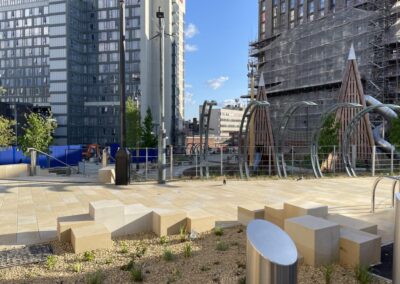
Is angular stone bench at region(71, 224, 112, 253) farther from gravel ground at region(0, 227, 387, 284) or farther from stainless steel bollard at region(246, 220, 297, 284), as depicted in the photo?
stainless steel bollard at region(246, 220, 297, 284)

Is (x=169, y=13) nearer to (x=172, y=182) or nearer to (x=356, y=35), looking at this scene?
(x=356, y=35)

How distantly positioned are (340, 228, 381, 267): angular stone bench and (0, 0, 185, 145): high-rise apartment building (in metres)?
71.8

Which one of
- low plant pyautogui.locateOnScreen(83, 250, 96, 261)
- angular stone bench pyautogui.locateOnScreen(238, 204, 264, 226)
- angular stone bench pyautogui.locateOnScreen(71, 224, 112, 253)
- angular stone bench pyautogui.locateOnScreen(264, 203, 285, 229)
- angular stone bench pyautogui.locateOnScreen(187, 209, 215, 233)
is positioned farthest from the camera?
angular stone bench pyautogui.locateOnScreen(238, 204, 264, 226)

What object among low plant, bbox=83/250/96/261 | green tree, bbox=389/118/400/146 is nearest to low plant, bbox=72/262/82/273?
low plant, bbox=83/250/96/261

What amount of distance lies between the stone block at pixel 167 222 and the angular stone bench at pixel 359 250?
302 cm

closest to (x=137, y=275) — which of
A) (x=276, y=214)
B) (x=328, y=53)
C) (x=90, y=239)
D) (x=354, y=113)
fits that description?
(x=90, y=239)

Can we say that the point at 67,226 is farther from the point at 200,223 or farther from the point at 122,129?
the point at 122,129

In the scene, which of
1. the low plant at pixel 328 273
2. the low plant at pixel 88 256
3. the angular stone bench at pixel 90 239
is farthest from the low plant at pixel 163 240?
the low plant at pixel 328 273

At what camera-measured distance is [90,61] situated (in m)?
85.6

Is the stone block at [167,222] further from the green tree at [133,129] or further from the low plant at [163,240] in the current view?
the green tree at [133,129]

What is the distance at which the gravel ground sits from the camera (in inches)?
195

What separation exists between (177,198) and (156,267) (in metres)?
5.94

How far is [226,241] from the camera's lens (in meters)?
6.62

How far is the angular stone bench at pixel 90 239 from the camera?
19.3 ft
